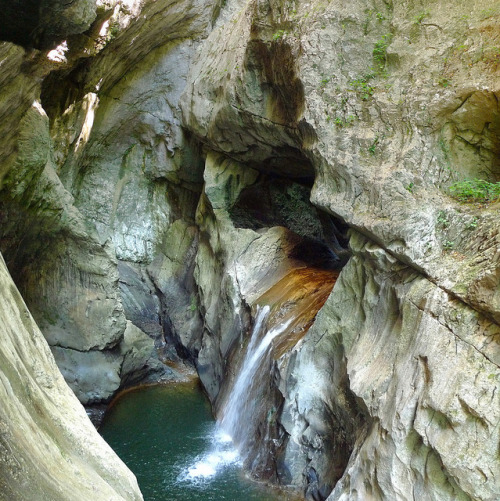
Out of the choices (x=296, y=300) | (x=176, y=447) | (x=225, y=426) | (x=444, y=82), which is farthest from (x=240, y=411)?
(x=444, y=82)

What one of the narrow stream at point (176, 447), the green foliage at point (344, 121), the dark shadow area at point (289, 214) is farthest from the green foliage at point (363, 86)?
Answer: the narrow stream at point (176, 447)

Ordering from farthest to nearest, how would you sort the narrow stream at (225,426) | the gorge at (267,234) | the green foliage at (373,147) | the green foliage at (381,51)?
the green foliage at (381,51) < the narrow stream at (225,426) < the green foliage at (373,147) < the gorge at (267,234)

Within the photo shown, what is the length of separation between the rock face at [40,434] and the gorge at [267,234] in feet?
0.08

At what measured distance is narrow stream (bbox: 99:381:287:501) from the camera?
27.1ft

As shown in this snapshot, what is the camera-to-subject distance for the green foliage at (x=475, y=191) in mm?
6852

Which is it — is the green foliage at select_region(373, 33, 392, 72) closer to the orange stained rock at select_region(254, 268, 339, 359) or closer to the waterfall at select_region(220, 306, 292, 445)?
the orange stained rock at select_region(254, 268, 339, 359)

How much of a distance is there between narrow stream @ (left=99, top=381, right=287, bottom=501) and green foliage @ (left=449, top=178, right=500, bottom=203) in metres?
4.99

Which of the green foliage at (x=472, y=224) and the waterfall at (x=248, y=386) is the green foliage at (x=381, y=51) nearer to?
the green foliage at (x=472, y=224)

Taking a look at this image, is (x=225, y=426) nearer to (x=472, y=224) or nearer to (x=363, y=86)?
(x=472, y=224)

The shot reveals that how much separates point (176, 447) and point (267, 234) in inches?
199

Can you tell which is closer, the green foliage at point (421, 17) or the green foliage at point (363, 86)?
the green foliage at point (421, 17)

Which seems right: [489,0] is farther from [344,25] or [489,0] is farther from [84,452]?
[84,452]

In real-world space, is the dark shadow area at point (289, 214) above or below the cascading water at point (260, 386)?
above

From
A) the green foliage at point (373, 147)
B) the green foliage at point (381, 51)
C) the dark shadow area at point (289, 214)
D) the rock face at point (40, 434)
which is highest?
the green foliage at point (381, 51)
